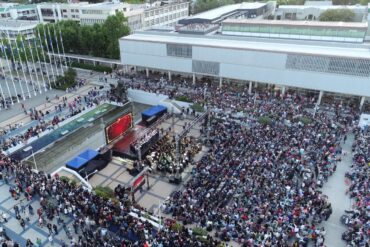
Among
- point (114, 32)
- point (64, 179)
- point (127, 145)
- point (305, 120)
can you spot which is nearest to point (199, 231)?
point (64, 179)

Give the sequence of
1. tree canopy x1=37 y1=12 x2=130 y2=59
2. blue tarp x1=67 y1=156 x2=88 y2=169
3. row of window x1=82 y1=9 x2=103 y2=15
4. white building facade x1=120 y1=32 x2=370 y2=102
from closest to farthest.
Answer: blue tarp x1=67 y1=156 x2=88 y2=169, white building facade x1=120 y1=32 x2=370 y2=102, tree canopy x1=37 y1=12 x2=130 y2=59, row of window x1=82 y1=9 x2=103 y2=15

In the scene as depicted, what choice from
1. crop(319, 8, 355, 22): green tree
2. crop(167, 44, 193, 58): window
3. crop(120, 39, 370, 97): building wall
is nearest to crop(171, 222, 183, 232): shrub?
crop(120, 39, 370, 97): building wall

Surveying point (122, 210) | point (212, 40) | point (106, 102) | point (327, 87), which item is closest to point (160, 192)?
point (122, 210)

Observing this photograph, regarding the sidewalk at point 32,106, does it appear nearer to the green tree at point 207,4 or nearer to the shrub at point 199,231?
the shrub at point 199,231

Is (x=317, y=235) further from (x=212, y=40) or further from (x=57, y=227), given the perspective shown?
(x=212, y=40)

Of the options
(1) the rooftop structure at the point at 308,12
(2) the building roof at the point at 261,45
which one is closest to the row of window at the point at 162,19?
(2) the building roof at the point at 261,45

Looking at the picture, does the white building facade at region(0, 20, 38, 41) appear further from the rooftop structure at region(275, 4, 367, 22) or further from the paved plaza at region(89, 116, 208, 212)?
the rooftop structure at region(275, 4, 367, 22)
